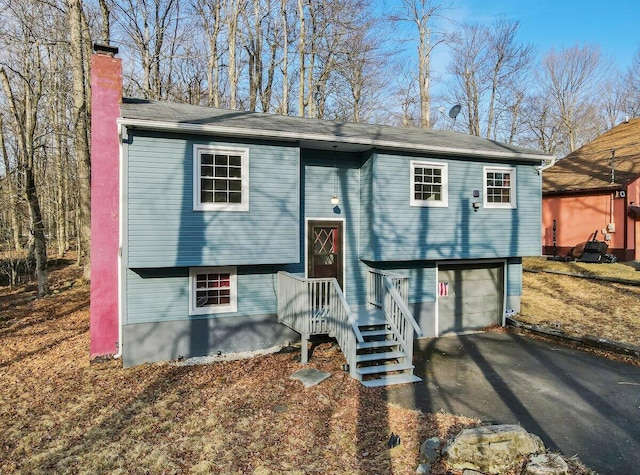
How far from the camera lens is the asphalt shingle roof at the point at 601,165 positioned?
1839cm

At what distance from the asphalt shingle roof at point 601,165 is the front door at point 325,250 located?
14.6 metres

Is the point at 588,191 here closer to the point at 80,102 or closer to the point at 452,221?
A: the point at 452,221

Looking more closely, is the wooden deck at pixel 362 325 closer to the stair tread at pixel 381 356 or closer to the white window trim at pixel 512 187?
the stair tread at pixel 381 356

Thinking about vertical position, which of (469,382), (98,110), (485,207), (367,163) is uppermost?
(98,110)

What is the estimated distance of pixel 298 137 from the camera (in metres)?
8.23

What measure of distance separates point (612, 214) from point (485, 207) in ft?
37.3

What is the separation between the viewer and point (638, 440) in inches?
199

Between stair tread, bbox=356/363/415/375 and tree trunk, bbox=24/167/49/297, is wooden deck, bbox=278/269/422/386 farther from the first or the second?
tree trunk, bbox=24/167/49/297

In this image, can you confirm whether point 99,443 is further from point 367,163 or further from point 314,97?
point 314,97

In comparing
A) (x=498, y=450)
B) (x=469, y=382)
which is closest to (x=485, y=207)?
(x=469, y=382)

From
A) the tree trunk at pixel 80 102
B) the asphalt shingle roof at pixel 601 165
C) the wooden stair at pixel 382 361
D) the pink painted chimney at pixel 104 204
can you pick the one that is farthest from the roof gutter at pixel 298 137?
the asphalt shingle roof at pixel 601 165

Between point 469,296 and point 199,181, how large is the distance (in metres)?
7.73

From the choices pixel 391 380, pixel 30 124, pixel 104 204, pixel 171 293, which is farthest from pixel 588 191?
pixel 30 124

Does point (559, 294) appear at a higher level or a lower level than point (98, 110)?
lower
